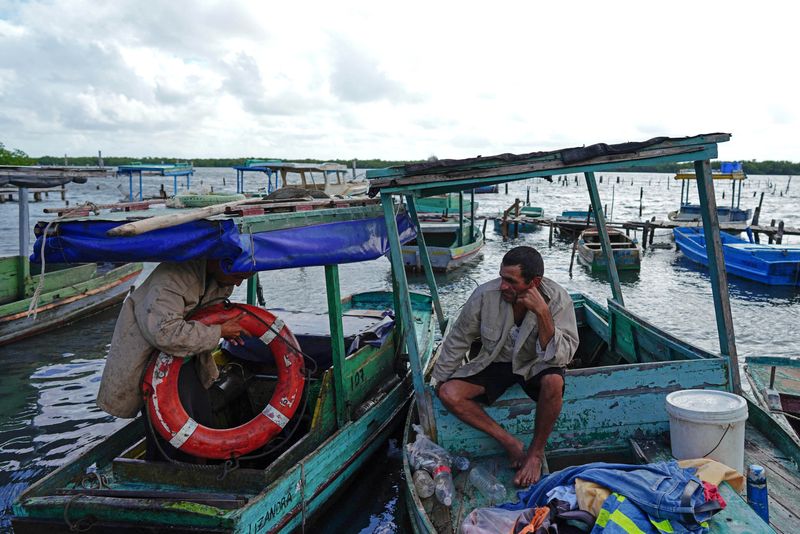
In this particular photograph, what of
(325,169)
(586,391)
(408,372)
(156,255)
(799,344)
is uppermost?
(325,169)

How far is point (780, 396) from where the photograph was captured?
6.39m

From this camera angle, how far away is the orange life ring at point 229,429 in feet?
13.3

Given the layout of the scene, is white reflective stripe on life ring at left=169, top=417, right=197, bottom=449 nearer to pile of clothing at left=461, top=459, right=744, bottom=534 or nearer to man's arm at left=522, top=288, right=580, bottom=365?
pile of clothing at left=461, top=459, right=744, bottom=534

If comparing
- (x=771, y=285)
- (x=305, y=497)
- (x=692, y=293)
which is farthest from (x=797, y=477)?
(x=771, y=285)

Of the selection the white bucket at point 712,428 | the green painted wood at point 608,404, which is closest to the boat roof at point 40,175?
the green painted wood at point 608,404

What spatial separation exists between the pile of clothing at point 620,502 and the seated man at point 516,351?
28.2 inches

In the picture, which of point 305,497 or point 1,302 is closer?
point 305,497

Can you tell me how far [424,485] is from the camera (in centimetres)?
404

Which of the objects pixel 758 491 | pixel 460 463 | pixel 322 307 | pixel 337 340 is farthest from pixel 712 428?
pixel 322 307

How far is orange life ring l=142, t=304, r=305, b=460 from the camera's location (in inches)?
160

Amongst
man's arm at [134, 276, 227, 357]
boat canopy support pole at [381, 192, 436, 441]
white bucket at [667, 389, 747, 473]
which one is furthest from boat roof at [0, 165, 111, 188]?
white bucket at [667, 389, 747, 473]

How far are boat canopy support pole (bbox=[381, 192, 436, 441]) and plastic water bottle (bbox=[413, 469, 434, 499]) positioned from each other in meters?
0.45

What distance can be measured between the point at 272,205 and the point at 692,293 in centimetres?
1523

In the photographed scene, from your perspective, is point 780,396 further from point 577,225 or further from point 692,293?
point 577,225
